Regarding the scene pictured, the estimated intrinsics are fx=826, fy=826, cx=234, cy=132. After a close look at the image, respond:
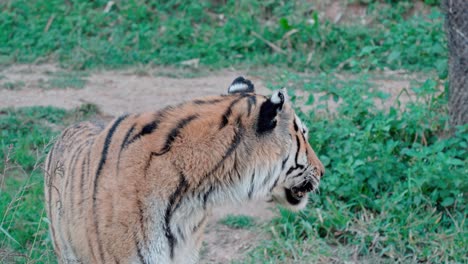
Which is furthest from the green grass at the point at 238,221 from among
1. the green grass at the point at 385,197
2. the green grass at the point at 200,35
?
the green grass at the point at 200,35

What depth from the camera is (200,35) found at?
951 centimetres

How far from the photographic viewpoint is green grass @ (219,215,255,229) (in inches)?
224

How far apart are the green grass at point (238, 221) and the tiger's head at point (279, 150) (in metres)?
1.53

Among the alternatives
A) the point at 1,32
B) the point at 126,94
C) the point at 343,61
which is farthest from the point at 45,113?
the point at 343,61

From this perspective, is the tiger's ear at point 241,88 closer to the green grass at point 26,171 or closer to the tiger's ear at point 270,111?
the tiger's ear at point 270,111

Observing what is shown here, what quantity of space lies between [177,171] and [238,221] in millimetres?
2095

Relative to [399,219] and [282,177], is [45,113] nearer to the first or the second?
[399,219]

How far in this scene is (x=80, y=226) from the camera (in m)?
3.89

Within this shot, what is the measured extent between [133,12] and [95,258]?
635 cm

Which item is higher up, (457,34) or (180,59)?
(457,34)

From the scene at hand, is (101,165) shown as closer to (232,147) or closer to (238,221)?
(232,147)

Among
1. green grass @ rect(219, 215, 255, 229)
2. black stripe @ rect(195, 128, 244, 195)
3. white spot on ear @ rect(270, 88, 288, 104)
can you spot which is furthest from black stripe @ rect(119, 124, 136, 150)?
green grass @ rect(219, 215, 255, 229)

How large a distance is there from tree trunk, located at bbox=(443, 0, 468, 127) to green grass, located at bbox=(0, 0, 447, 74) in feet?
8.40

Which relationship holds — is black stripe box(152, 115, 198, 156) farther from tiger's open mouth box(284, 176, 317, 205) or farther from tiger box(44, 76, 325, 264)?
tiger's open mouth box(284, 176, 317, 205)
